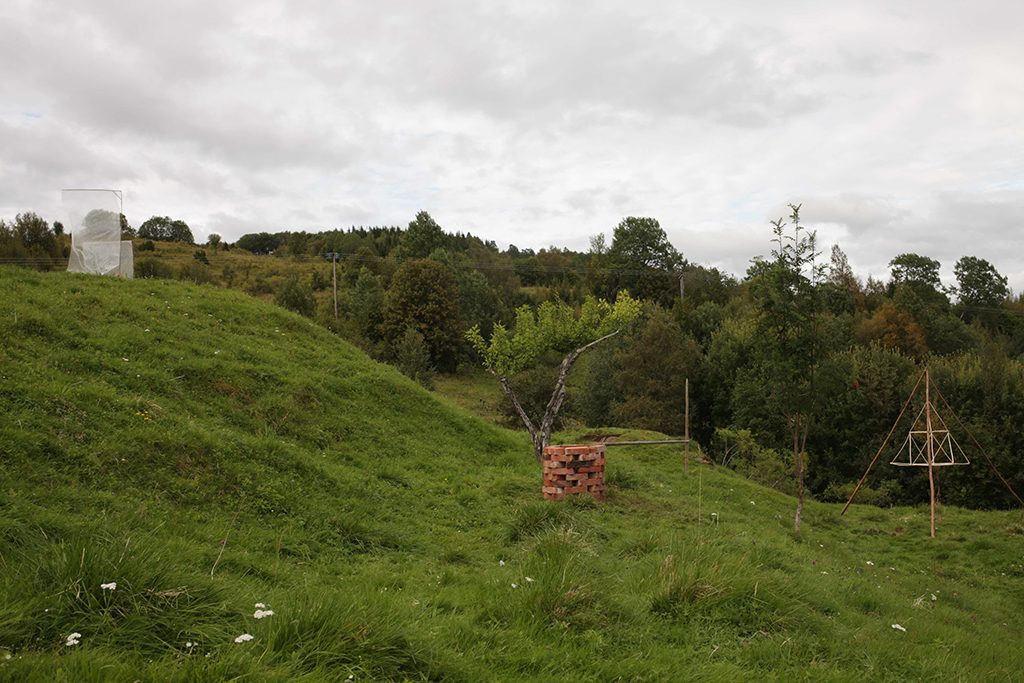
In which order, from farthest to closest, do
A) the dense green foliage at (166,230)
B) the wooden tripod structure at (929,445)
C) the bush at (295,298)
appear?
the dense green foliage at (166,230) < the bush at (295,298) < the wooden tripod structure at (929,445)

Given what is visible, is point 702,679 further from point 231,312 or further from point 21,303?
point 231,312

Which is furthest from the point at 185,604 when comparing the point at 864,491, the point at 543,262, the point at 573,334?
the point at 543,262

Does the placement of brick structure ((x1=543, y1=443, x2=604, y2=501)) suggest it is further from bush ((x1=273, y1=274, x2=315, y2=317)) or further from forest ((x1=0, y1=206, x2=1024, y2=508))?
bush ((x1=273, y1=274, x2=315, y2=317))

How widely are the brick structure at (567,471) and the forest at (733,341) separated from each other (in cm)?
467

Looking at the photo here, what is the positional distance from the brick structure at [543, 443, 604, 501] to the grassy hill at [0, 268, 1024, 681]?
0.51 meters

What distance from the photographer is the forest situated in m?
14.3

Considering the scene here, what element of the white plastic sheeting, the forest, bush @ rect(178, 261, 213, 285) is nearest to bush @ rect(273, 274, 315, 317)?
the forest

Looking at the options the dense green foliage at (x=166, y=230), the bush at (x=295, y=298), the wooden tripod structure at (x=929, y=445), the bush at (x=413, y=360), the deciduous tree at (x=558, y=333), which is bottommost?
the wooden tripod structure at (x=929, y=445)

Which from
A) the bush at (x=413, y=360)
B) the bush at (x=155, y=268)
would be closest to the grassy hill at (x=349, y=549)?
the bush at (x=413, y=360)

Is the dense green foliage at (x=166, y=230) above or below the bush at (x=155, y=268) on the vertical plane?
above

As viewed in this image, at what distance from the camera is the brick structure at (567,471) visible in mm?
11477

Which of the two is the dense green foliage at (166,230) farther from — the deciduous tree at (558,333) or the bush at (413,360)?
the deciduous tree at (558,333)

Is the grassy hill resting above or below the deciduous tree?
below

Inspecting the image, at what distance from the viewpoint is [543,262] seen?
237 feet
